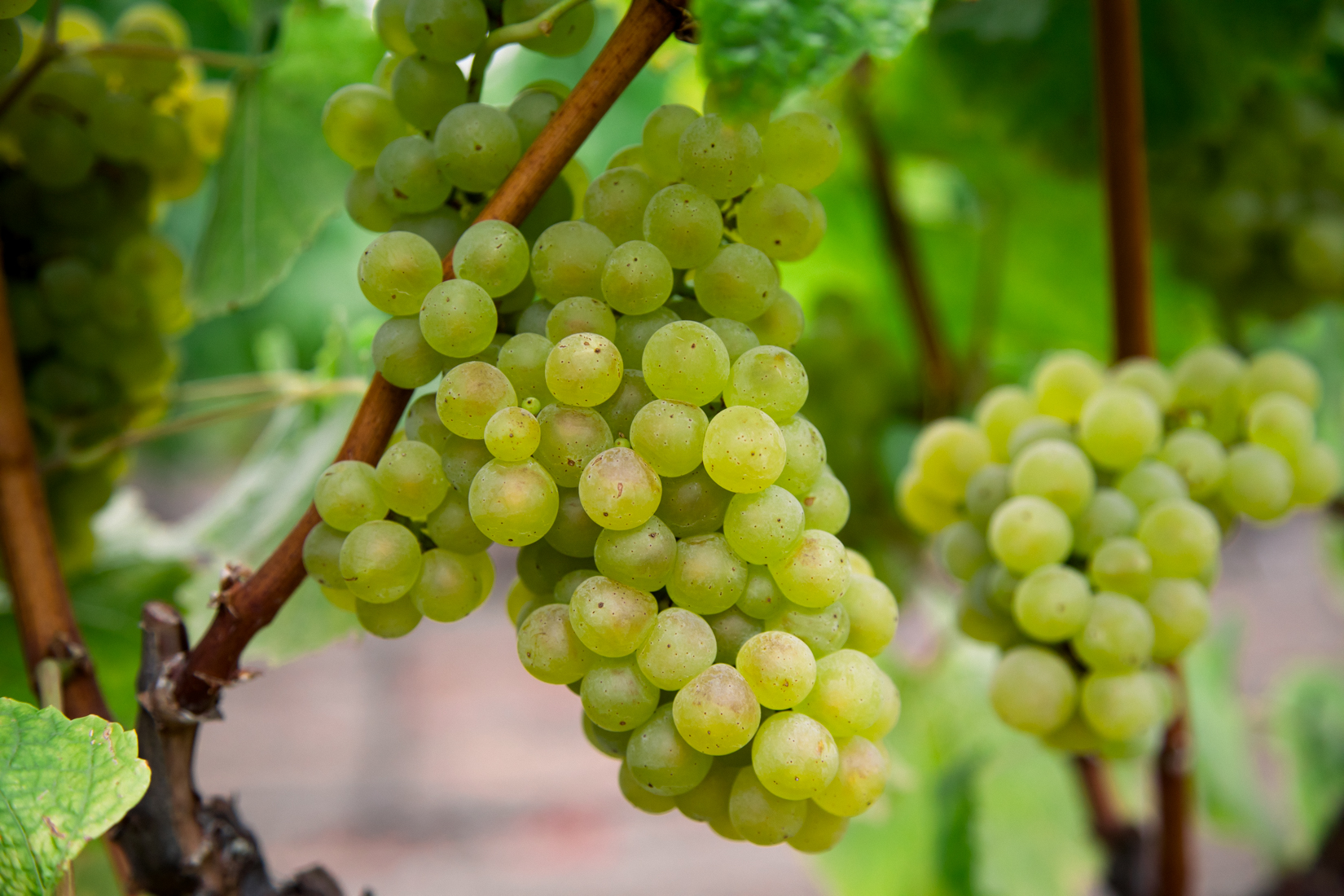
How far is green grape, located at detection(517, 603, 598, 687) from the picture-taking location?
0.92 ft

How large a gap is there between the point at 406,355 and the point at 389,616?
78 millimetres

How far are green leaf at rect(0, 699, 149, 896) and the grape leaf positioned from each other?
23cm

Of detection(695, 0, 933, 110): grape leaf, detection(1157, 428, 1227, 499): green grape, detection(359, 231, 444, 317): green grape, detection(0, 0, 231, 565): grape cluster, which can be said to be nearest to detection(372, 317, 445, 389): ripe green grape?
detection(359, 231, 444, 317): green grape

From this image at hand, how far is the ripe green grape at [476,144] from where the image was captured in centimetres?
30

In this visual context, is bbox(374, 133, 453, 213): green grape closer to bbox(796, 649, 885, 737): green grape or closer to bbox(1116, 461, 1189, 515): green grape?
bbox(796, 649, 885, 737): green grape

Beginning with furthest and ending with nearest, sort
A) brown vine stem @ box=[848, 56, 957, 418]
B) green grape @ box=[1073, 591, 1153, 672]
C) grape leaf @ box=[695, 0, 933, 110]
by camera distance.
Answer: brown vine stem @ box=[848, 56, 957, 418], green grape @ box=[1073, 591, 1153, 672], grape leaf @ box=[695, 0, 933, 110]

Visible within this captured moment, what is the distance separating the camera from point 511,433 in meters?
0.26

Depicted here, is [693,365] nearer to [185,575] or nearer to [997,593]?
[997,593]

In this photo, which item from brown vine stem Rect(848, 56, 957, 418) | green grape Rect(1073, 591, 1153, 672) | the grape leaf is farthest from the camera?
brown vine stem Rect(848, 56, 957, 418)

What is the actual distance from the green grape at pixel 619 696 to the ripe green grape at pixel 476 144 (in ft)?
Answer: 0.49

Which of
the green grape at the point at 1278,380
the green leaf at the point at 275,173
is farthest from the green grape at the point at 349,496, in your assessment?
the green grape at the point at 1278,380

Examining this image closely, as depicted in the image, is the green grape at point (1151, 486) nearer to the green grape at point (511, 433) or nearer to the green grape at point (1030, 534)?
the green grape at point (1030, 534)

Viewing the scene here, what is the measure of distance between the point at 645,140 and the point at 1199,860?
1917 millimetres

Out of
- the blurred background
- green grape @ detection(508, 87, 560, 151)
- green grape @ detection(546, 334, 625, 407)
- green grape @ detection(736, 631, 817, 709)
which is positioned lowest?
the blurred background
